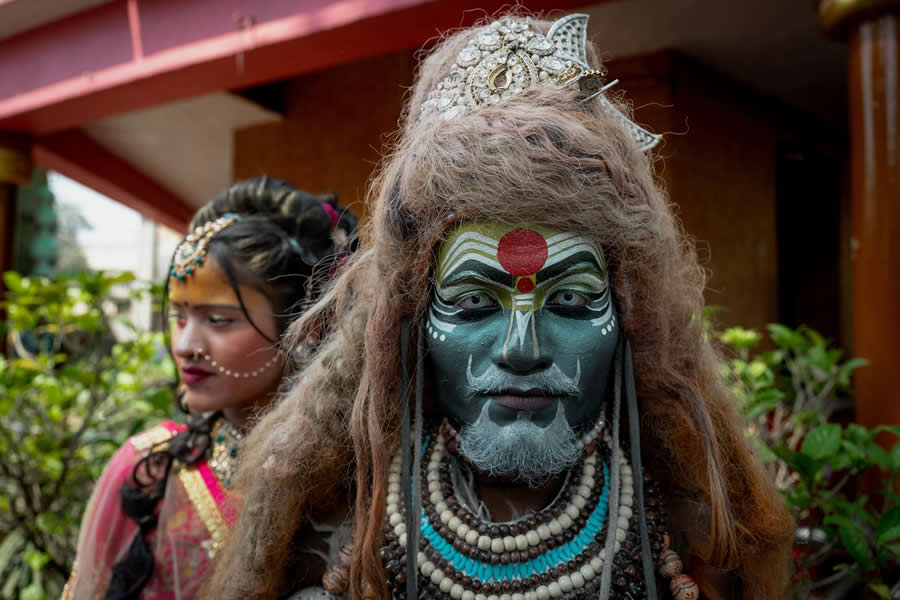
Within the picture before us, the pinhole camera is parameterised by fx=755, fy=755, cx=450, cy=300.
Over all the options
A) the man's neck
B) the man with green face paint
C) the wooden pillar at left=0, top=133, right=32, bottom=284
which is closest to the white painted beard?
the man with green face paint

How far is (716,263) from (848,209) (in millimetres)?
2208

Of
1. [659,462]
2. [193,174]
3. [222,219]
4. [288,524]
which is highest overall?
[193,174]

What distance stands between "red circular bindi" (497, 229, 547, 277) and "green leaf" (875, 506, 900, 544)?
1.17 m

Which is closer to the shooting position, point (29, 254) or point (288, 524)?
point (288, 524)

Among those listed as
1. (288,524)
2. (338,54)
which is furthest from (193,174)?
(288,524)

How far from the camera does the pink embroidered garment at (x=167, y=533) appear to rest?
1.88 meters

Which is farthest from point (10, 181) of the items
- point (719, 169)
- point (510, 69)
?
point (510, 69)

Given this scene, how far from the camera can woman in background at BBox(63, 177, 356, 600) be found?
6.20 feet

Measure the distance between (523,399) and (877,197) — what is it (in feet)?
5.53

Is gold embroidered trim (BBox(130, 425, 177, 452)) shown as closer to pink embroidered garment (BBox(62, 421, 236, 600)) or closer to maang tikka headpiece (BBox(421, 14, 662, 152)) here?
pink embroidered garment (BBox(62, 421, 236, 600))

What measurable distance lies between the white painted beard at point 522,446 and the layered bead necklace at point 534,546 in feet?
0.31

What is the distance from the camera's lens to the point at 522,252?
1.27 meters

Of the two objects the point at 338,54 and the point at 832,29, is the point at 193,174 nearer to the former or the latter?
the point at 338,54

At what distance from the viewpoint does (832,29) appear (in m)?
2.45
